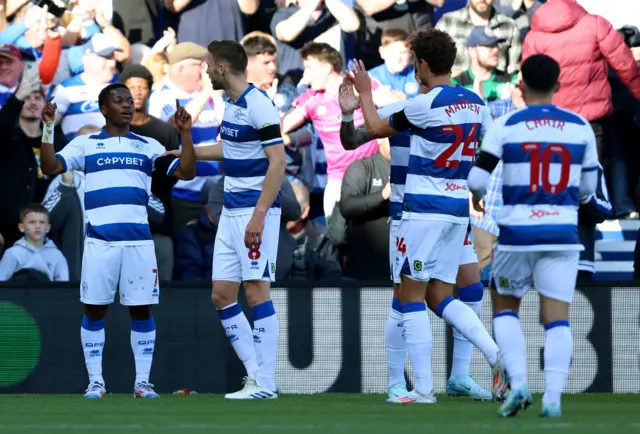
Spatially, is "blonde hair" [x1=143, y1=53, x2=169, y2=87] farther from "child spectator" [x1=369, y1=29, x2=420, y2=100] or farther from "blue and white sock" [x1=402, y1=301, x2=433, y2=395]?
"blue and white sock" [x1=402, y1=301, x2=433, y2=395]

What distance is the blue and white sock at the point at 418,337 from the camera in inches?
318

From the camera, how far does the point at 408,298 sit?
319 inches

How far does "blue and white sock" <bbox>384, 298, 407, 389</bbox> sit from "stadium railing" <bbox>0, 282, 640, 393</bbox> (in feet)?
5.01

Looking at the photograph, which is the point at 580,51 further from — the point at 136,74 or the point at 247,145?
the point at 247,145

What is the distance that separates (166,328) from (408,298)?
2865 mm

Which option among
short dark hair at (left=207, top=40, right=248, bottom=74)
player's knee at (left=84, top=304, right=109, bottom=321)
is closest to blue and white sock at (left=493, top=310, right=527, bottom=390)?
short dark hair at (left=207, top=40, right=248, bottom=74)

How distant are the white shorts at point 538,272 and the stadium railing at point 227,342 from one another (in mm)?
3103

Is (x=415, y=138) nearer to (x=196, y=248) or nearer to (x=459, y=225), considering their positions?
(x=459, y=225)

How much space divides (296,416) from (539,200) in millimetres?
1757

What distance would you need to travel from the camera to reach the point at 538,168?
7.10m

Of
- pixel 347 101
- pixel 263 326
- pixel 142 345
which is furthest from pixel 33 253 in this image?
pixel 347 101

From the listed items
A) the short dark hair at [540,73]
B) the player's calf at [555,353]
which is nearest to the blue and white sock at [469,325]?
the player's calf at [555,353]

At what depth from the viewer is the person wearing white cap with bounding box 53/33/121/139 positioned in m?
12.0

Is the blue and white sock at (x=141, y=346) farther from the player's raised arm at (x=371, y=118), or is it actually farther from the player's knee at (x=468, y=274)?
the player's raised arm at (x=371, y=118)
